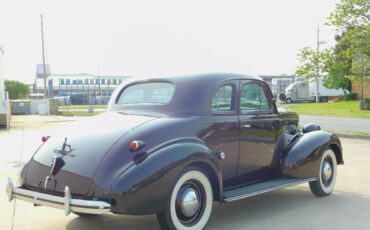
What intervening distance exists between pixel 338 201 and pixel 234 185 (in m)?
1.67

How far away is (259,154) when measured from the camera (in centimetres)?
584

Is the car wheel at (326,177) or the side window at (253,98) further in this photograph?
the car wheel at (326,177)

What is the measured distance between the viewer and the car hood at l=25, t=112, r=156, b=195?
4.43m

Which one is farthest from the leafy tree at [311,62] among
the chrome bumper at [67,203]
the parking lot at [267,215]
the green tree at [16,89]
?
the green tree at [16,89]

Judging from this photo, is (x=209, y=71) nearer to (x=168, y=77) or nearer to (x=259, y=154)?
(x=168, y=77)

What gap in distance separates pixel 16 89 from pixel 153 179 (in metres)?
76.7

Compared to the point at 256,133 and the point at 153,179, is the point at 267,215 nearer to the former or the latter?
the point at 256,133

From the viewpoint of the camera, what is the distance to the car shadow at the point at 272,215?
514cm

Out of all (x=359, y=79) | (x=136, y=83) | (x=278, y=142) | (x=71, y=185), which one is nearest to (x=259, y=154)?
(x=278, y=142)

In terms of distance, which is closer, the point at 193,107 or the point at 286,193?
the point at 193,107

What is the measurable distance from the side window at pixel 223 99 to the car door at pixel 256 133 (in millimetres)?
153

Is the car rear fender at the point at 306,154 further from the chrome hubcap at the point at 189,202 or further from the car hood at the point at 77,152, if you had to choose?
the car hood at the point at 77,152

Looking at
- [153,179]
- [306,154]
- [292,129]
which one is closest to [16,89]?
[292,129]

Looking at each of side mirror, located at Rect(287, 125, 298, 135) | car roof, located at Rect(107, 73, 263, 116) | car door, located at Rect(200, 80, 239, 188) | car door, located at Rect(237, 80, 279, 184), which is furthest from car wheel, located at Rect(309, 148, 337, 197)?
car roof, located at Rect(107, 73, 263, 116)
